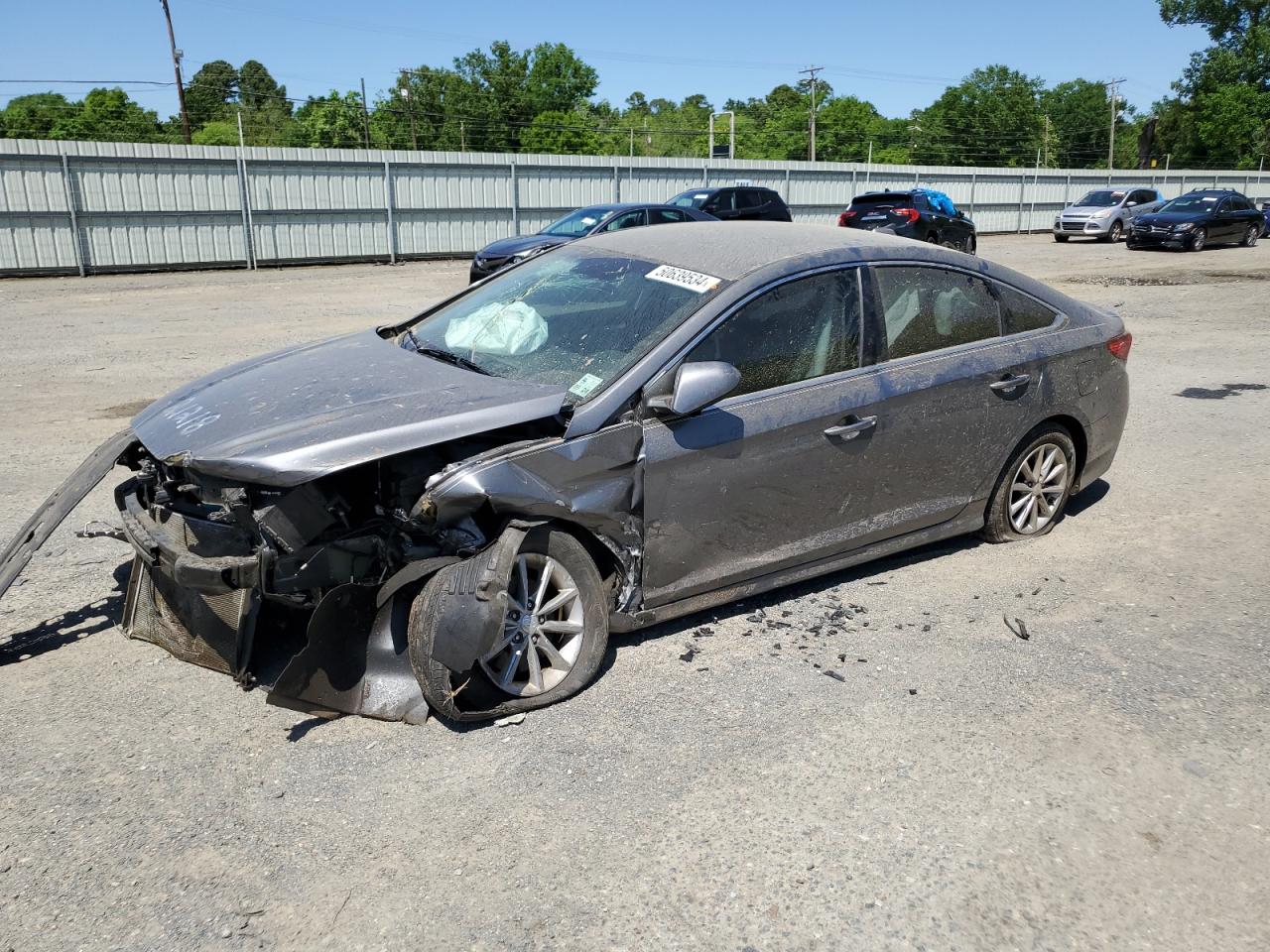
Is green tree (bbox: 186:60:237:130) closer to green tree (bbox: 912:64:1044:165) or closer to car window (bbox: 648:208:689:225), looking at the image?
green tree (bbox: 912:64:1044:165)

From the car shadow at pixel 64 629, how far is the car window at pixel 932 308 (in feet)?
12.0

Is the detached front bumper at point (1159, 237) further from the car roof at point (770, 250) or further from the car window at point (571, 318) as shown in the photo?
the car window at point (571, 318)

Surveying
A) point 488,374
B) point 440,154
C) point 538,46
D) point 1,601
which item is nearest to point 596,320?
point 488,374

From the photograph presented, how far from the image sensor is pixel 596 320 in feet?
14.2

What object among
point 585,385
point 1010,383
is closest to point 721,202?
point 1010,383

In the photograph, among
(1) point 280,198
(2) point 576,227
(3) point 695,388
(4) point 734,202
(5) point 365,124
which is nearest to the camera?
(3) point 695,388

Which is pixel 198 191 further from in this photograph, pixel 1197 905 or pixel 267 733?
pixel 1197 905

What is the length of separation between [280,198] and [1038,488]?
22.8 m

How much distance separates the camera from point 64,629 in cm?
430

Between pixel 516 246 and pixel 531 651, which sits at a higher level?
pixel 516 246

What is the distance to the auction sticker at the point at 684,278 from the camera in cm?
422

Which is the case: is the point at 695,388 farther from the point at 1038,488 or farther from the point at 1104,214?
→ the point at 1104,214

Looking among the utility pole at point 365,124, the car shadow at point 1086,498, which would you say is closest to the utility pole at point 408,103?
the utility pole at point 365,124

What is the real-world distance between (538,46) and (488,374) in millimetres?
88703
